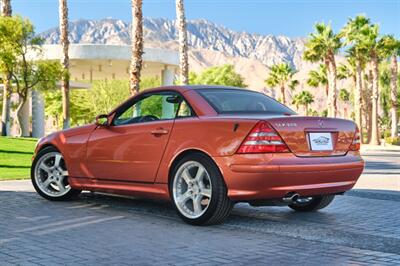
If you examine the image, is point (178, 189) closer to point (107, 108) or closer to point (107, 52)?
point (107, 52)

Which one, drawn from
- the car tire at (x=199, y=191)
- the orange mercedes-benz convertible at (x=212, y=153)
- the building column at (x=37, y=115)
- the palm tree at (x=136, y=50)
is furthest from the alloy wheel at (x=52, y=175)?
the building column at (x=37, y=115)

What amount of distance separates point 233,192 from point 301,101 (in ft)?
307

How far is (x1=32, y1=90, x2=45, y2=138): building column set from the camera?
40.0 metres

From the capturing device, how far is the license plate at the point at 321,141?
608cm

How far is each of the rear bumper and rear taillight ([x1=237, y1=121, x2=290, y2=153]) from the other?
2.4 inches

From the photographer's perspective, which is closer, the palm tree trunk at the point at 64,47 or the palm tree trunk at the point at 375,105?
the palm tree trunk at the point at 64,47

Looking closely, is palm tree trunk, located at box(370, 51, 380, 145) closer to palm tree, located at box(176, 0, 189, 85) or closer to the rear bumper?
palm tree, located at box(176, 0, 189, 85)

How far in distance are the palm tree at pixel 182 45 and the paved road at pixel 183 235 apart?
52.0 ft

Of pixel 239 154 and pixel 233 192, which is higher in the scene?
pixel 239 154

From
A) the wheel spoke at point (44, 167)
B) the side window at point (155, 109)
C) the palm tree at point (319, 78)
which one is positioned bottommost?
the wheel spoke at point (44, 167)

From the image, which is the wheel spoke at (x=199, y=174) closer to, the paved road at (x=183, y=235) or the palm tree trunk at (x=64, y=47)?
the paved road at (x=183, y=235)

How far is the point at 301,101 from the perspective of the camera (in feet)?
320

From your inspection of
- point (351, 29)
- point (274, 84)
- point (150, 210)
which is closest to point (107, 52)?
point (351, 29)

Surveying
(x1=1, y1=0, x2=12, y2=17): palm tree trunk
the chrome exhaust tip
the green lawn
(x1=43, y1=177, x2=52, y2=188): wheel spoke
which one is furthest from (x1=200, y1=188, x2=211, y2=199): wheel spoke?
(x1=1, y1=0, x2=12, y2=17): palm tree trunk
